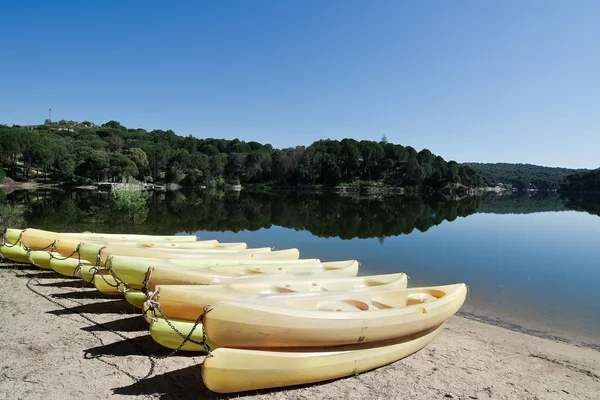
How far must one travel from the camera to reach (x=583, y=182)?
13325cm

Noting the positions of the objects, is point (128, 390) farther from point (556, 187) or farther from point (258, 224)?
point (556, 187)

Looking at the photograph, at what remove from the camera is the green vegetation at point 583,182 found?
129m

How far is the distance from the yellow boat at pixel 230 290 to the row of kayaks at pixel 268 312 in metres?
0.02

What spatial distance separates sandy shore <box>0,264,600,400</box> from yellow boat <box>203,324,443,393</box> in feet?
0.69

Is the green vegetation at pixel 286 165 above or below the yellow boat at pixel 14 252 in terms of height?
above

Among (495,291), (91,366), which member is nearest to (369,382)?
(91,366)

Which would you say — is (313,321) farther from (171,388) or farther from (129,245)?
(129,245)

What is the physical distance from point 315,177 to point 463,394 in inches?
3882

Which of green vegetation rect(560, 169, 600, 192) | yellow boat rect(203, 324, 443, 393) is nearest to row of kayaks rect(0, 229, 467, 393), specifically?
yellow boat rect(203, 324, 443, 393)

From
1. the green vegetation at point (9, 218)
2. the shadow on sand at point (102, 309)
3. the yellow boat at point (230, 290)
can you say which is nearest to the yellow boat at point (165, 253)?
the shadow on sand at point (102, 309)

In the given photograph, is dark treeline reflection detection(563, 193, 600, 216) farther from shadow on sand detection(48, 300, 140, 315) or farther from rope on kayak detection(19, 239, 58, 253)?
rope on kayak detection(19, 239, 58, 253)

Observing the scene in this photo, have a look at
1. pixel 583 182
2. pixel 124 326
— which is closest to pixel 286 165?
pixel 124 326

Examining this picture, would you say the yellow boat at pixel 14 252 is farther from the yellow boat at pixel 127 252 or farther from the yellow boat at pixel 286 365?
the yellow boat at pixel 286 365

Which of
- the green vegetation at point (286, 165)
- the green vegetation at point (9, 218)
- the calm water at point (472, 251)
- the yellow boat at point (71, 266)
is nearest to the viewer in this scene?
the yellow boat at point (71, 266)
